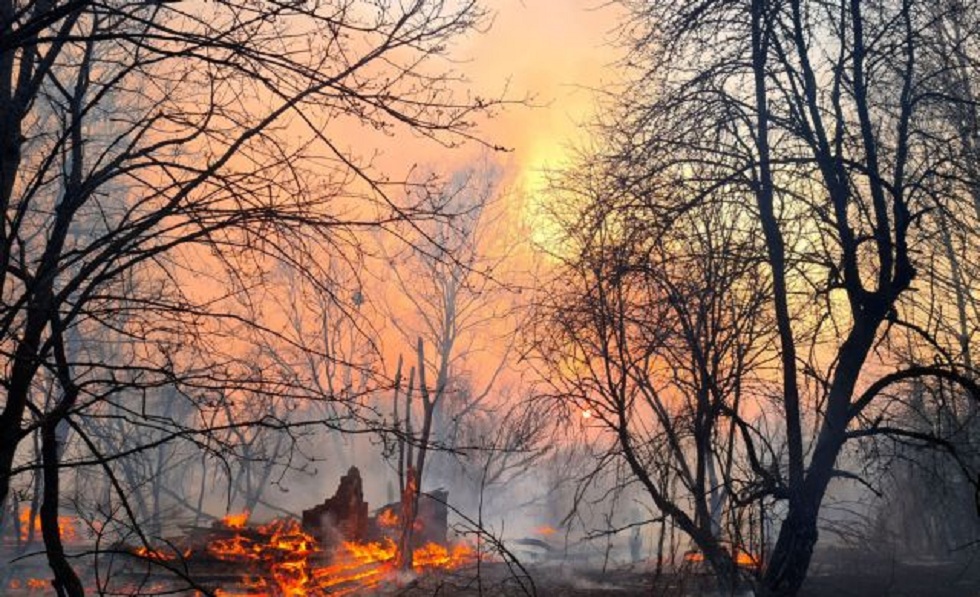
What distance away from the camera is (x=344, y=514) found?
53.1 feet

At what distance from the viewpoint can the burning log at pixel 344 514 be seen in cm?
1561

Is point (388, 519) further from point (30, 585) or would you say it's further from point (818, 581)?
point (818, 581)

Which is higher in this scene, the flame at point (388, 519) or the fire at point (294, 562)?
the flame at point (388, 519)

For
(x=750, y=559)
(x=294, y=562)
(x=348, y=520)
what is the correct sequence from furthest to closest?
(x=348, y=520), (x=294, y=562), (x=750, y=559)

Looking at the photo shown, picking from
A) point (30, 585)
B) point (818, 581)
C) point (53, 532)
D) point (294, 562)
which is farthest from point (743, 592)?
point (30, 585)

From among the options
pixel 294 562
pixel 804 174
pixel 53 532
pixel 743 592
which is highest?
pixel 804 174

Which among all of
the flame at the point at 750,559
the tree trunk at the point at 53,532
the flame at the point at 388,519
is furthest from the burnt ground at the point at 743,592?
the tree trunk at the point at 53,532

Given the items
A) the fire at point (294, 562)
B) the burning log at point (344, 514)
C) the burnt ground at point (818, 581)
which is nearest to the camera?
the burnt ground at point (818, 581)

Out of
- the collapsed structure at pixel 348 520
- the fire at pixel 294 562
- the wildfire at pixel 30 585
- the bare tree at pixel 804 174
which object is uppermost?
the bare tree at pixel 804 174

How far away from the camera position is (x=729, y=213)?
27.8ft

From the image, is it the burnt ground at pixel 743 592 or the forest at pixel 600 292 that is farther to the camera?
the burnt ground at pixel 743 592

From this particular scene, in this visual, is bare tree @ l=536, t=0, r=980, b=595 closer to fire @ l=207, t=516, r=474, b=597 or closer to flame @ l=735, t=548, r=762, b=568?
flame @ l=735, t=548, r=762, b=568

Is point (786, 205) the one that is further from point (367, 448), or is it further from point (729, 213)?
point (367, 448)

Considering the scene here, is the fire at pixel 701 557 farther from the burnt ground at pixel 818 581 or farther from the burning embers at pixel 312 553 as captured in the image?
the burning embers at pixel 312 553
